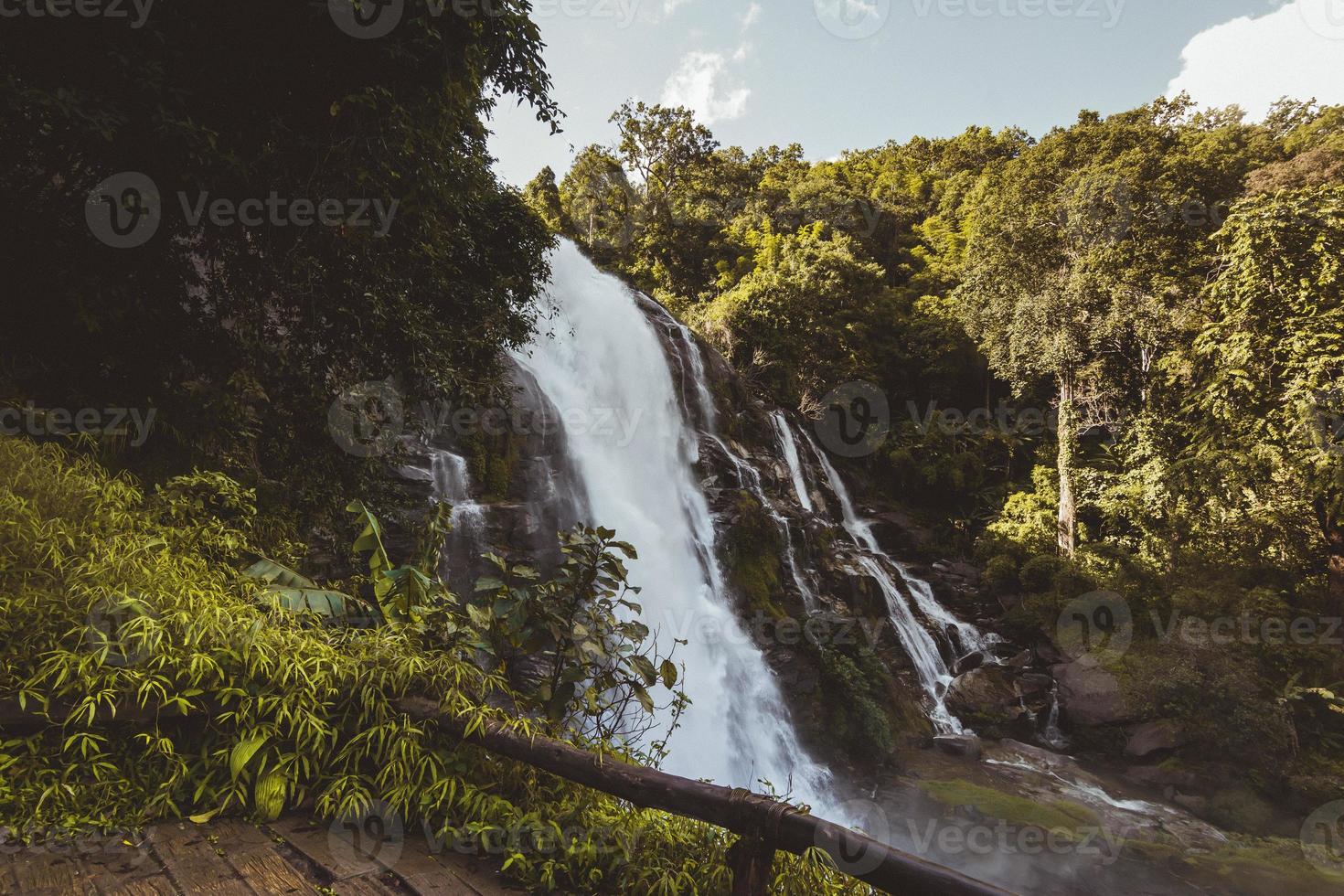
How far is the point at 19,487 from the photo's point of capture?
3.60 metres

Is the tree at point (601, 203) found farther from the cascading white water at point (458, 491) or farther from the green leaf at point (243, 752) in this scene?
the green leaf at point (243, 752)

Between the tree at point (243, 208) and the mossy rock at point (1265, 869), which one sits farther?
the mossy rock at point (1265, 869)

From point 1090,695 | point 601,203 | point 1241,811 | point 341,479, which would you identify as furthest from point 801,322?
point 341,479

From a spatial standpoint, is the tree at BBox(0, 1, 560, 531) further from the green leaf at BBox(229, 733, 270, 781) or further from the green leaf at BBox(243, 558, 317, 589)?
the green leaf at BBox(229, 733, 270, 781)

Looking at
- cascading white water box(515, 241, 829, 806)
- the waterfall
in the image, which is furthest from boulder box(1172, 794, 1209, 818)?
cascading white water box(515, 241, 829, 806)

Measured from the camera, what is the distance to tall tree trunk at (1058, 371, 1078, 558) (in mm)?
16375

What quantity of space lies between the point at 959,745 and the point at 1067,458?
9.48 metres

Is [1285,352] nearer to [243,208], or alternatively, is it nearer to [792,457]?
[792,457]

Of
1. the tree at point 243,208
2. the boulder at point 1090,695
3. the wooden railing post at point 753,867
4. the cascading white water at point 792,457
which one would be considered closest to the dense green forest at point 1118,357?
the boulder at point 1090,695

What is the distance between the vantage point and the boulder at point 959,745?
10695mm

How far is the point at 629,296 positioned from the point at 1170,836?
16.6 metres

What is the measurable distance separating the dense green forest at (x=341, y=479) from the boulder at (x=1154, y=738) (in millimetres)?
250

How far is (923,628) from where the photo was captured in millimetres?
13648

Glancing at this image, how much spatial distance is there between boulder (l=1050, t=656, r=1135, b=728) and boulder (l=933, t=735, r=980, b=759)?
2336 mm
